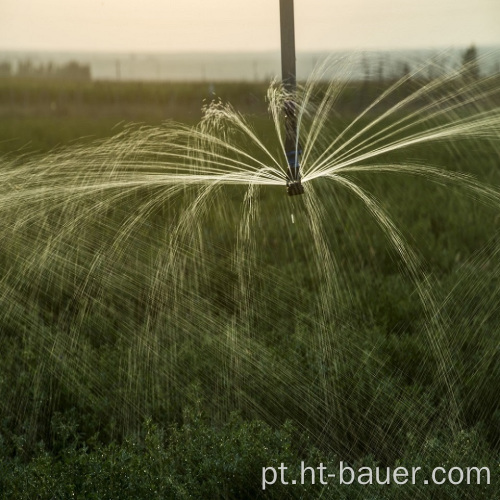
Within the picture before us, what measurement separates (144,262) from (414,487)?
11.7 ft

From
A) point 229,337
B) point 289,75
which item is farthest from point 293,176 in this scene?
point 229,337

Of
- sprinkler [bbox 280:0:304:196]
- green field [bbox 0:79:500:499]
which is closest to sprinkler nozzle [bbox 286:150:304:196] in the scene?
sprinkler [bbox 280:0:304:196]

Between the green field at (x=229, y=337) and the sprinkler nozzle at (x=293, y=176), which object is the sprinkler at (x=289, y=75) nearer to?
the sprinkler nozzle at (x=293, y=176)

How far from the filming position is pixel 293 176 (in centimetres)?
331

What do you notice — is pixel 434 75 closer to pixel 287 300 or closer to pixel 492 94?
pixel 492 94

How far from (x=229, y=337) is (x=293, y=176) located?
5.83 ft

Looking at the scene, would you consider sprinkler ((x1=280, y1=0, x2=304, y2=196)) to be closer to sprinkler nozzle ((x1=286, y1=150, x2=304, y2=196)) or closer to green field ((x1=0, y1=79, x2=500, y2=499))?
sprinkler nozzle ((x1=286, y1=150, x2=304, y2=196))

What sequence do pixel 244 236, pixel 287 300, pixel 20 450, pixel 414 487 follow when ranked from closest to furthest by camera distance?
pixel 414 487 → pixel 20 450 → pixel 287 300 → pixel 244 236

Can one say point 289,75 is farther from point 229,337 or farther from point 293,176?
point 229,337

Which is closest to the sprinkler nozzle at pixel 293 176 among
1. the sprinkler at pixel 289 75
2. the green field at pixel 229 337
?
the sprinkler at pixel 289 75

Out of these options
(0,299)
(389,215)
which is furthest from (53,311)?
(389,215)

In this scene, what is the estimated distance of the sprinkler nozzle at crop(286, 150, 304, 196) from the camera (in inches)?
130

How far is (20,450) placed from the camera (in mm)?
3855

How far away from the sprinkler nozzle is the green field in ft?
3.15
